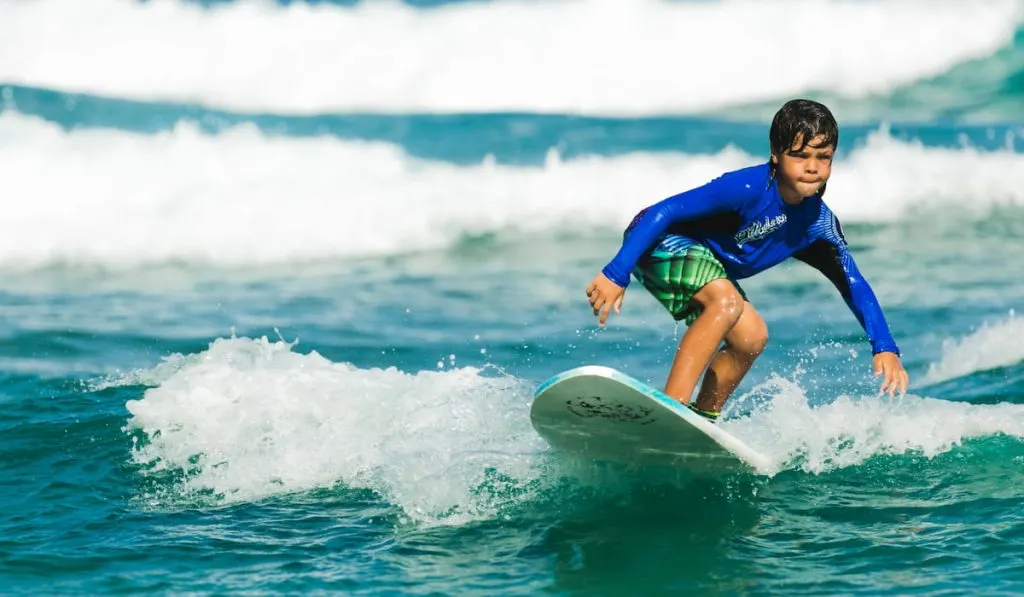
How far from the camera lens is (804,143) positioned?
512cm

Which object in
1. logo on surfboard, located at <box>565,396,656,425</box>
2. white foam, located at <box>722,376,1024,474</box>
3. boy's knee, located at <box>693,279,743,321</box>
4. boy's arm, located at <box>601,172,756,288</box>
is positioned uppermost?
boy's arm, located at <box>601,172,756,288</box>

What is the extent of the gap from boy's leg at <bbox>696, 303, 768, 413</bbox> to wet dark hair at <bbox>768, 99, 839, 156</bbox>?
0.74 metres

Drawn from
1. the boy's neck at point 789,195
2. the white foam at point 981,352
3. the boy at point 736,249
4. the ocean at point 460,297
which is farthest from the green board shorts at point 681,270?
the white foam at point 981,352

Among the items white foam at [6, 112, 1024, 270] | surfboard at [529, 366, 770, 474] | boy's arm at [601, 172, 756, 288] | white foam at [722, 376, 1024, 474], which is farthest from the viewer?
white foam at [6, 112, 1024, 270]

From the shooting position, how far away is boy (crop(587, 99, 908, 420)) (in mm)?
5145

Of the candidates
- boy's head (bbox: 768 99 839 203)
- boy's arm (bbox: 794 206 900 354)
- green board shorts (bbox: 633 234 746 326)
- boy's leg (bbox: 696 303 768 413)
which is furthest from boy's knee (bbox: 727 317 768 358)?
boy's head (bbox: 768 99 839 203)

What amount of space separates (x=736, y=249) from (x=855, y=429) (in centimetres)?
126

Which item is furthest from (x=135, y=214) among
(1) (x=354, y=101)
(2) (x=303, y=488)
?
(2) (x=303, y=488)

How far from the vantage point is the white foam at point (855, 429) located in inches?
237

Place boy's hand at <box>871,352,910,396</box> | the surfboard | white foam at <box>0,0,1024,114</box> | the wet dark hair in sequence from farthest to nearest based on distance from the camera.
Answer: white foam at <box>0,0,1024,114</box>
boy's hand at <box>871,352,910,396</box>
the wet dark hair
the surfboard

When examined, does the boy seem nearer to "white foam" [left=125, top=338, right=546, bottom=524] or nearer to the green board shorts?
the green board shorts

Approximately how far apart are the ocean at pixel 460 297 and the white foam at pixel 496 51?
0.23 feet

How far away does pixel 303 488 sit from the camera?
19.1ft

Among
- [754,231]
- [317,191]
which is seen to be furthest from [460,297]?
[754,231]
